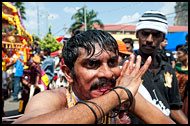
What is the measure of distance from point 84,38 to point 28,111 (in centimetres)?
67

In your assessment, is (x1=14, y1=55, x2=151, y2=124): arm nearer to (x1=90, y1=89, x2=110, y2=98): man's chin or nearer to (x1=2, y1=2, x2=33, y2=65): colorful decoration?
(x1=90, y1=89, x2=110, y2=98): man's chin

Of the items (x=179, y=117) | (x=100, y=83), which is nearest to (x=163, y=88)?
(x=179, y=117)

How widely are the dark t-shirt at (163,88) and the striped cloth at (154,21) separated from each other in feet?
1.59

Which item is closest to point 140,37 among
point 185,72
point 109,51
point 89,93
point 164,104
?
point 164,104

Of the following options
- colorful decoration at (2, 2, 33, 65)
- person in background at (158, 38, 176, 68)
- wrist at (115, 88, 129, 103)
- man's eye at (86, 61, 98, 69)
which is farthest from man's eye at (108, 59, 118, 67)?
colorful decoration at (2, 2, 33, 65)

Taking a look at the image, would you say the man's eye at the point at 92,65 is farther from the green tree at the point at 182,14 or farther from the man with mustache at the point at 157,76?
the green tree at the point at 182,14

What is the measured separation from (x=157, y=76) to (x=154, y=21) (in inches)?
27.2

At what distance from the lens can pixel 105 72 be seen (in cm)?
136

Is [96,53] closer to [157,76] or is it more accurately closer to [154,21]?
[157,76]

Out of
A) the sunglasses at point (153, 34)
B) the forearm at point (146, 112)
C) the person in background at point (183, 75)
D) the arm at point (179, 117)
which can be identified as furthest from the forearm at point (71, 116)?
the person in background at point (183, 75)

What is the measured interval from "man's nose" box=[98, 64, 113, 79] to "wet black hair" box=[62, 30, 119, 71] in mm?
127

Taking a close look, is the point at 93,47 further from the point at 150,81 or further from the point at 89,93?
the point at 150,81

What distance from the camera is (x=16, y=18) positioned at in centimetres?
548

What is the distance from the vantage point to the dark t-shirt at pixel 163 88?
1.98m
